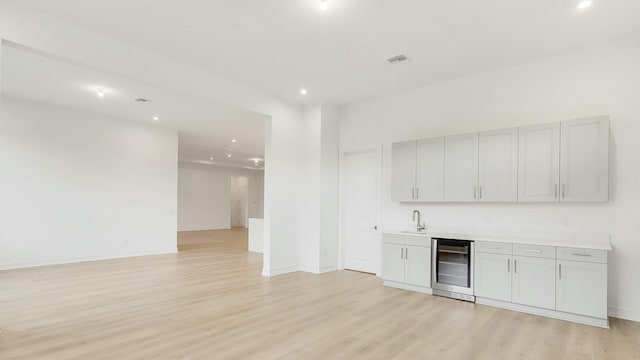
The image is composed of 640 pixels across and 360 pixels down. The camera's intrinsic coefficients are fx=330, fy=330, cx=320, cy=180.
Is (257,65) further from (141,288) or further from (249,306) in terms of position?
(141,288)

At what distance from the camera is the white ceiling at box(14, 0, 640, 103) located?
3.27 m

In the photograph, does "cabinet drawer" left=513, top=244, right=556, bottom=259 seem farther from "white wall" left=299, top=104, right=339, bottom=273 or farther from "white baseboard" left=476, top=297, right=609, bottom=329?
"white wall" left=299, top=104, right=339, bottom=273

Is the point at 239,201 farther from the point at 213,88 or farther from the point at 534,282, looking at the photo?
the point at 534,282

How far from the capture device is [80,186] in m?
6.98

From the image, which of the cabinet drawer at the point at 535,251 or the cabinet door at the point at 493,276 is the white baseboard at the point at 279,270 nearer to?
the cabinet door at the point at 493,276

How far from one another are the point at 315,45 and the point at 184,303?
145 inches

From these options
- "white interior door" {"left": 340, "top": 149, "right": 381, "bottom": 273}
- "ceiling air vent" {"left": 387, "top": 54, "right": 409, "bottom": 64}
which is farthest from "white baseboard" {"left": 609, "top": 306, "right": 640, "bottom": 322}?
"ceiling air vent" {"left": 387, "top": 54, "right": 409, "bottom": 64}

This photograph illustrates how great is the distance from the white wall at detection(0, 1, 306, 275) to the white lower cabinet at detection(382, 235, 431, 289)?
1921 millimetres

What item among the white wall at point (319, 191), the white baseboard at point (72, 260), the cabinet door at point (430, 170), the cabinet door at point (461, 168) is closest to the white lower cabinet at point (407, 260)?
the cabinet door at point (430, 170)

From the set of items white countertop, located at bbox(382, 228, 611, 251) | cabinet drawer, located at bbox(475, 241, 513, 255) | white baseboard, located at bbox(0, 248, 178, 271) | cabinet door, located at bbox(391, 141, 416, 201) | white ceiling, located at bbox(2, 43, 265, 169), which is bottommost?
white baseboard, located at bbox(0, 248, 178, 271)

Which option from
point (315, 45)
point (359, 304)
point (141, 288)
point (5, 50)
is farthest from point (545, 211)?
point (5, 50)

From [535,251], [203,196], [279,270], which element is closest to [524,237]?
[535,251]

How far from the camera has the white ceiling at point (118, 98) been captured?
4648mm

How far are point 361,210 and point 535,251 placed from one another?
2964 mm
